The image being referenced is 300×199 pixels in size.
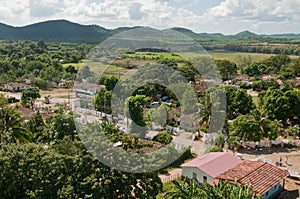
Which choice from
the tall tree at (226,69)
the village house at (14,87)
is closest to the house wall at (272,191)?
the village house at (14,87)

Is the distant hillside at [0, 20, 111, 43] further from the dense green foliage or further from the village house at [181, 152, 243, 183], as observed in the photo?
the dense green foliage

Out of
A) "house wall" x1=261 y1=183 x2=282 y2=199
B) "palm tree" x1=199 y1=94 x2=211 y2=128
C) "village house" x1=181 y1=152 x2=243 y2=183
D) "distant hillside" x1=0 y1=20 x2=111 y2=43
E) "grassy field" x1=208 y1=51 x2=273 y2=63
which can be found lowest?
"house wall" x1=261 y1=183 x2=282 y2=199

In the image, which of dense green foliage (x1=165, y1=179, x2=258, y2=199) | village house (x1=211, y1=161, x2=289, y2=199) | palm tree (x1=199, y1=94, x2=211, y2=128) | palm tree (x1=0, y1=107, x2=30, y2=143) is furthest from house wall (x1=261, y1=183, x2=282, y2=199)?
palm tree (x1=0, y1=107, x2=30, y2=143)

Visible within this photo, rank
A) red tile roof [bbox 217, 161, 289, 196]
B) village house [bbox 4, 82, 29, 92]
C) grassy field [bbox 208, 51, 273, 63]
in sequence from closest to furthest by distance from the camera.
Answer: red tile roof [bbox 217, 161, 289, 196] → village house [bbox 4, 82, 29, 92] → grassy field [bbox 208, 51, 273, 63]

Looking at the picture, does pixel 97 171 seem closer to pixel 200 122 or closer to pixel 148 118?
pixel 200 122

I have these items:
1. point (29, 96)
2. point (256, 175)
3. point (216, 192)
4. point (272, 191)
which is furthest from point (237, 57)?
point (216, 192)

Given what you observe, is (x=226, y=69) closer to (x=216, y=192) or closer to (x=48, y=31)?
(x=216, y=192)

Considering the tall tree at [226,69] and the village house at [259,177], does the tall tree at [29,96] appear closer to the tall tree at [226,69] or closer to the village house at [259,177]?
the village house at [259,177]
